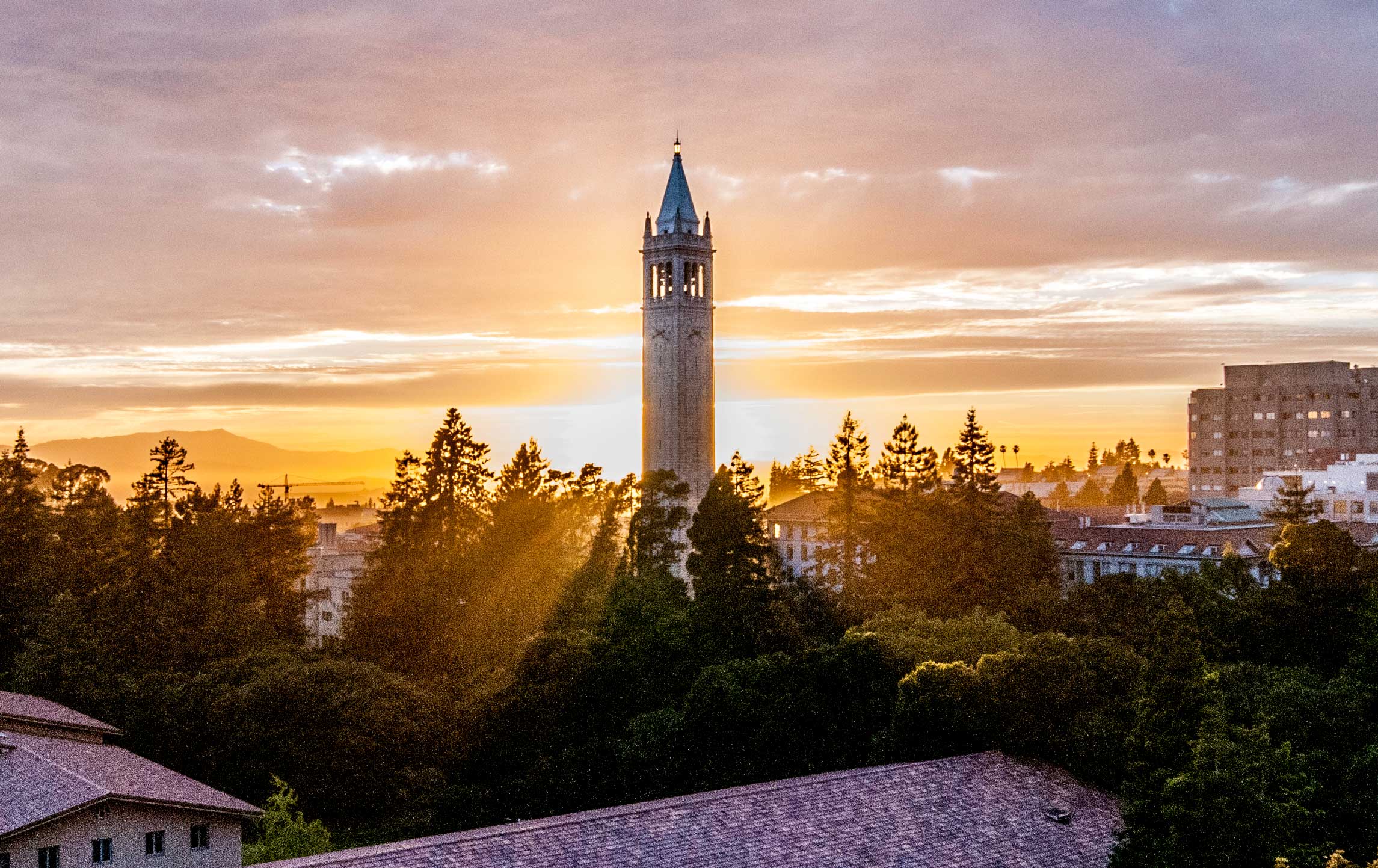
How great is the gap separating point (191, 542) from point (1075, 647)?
3476 centimetres

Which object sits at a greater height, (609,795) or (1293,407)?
(1293,407)

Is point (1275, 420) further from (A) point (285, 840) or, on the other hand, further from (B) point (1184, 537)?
(A) point (285, 840)

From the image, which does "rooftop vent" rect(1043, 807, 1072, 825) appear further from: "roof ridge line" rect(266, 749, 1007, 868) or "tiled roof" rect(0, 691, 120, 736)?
"tiled roof" rect(0, 691, 120, 736)

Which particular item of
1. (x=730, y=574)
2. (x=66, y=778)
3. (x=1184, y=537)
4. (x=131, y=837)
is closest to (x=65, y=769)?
(x=66, y=778)

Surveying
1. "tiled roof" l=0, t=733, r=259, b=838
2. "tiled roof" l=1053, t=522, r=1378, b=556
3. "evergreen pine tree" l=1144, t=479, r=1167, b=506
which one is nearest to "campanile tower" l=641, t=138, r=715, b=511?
"tiled roof" l=1053, t=522, r=1378, b=556

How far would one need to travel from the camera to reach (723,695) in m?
42.6

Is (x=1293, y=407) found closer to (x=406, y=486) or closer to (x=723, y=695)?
(x=406, y=486)

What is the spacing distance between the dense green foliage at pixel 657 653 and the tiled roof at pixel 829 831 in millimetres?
1920

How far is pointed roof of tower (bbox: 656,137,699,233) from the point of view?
9994 cm

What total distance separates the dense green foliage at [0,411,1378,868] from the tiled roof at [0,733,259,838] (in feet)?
8.68

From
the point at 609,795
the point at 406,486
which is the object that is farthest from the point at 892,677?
the point at 406,486

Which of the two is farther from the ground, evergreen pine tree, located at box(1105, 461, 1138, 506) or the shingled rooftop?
evergreen pine tree, located at box(1105, 461, 1138, 506)

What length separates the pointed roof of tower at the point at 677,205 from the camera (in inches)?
3935

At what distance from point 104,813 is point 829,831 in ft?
60.1
